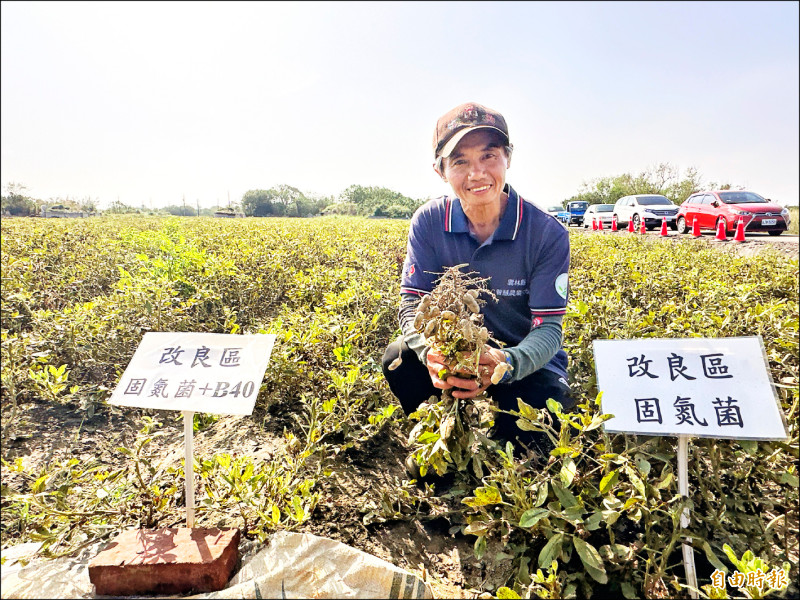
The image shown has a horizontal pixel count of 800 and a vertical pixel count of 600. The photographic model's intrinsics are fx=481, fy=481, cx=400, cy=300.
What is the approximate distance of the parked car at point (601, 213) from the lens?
47.7 ft

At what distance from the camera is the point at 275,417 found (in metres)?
2.24

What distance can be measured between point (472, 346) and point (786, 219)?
36.2 ft

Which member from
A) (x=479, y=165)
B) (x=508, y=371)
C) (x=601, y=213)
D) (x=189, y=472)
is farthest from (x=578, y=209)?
(x=189, y=472)

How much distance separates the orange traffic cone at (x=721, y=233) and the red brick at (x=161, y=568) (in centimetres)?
997

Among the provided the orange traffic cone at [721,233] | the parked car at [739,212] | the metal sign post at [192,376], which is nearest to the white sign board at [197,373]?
the metal sign post at [192,376]

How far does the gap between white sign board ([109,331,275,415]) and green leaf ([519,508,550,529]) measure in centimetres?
76

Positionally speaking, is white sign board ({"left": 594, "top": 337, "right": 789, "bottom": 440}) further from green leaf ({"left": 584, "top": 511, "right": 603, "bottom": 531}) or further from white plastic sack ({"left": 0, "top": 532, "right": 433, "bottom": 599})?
white plastic sack ({"left": 0, "top": 532, "right": 433, "bottom": 599})

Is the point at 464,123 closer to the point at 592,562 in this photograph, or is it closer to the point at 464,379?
the point at 464,379

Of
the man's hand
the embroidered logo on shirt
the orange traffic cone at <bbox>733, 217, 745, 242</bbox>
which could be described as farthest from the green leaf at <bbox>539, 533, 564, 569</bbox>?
the orange traffic cone at <bbox>733, 217, 745, 242</bbox>

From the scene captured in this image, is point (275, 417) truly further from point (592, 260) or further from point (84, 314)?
point (592, 260)

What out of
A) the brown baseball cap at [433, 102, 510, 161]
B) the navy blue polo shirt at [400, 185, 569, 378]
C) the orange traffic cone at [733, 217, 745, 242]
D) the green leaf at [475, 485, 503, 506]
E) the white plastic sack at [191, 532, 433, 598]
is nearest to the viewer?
the white plastic sack at [191, 532, 433, 598]

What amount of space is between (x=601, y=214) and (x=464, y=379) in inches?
592

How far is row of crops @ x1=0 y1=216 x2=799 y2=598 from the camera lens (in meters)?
1.29

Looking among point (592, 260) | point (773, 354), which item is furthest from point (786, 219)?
point (773, 354)
